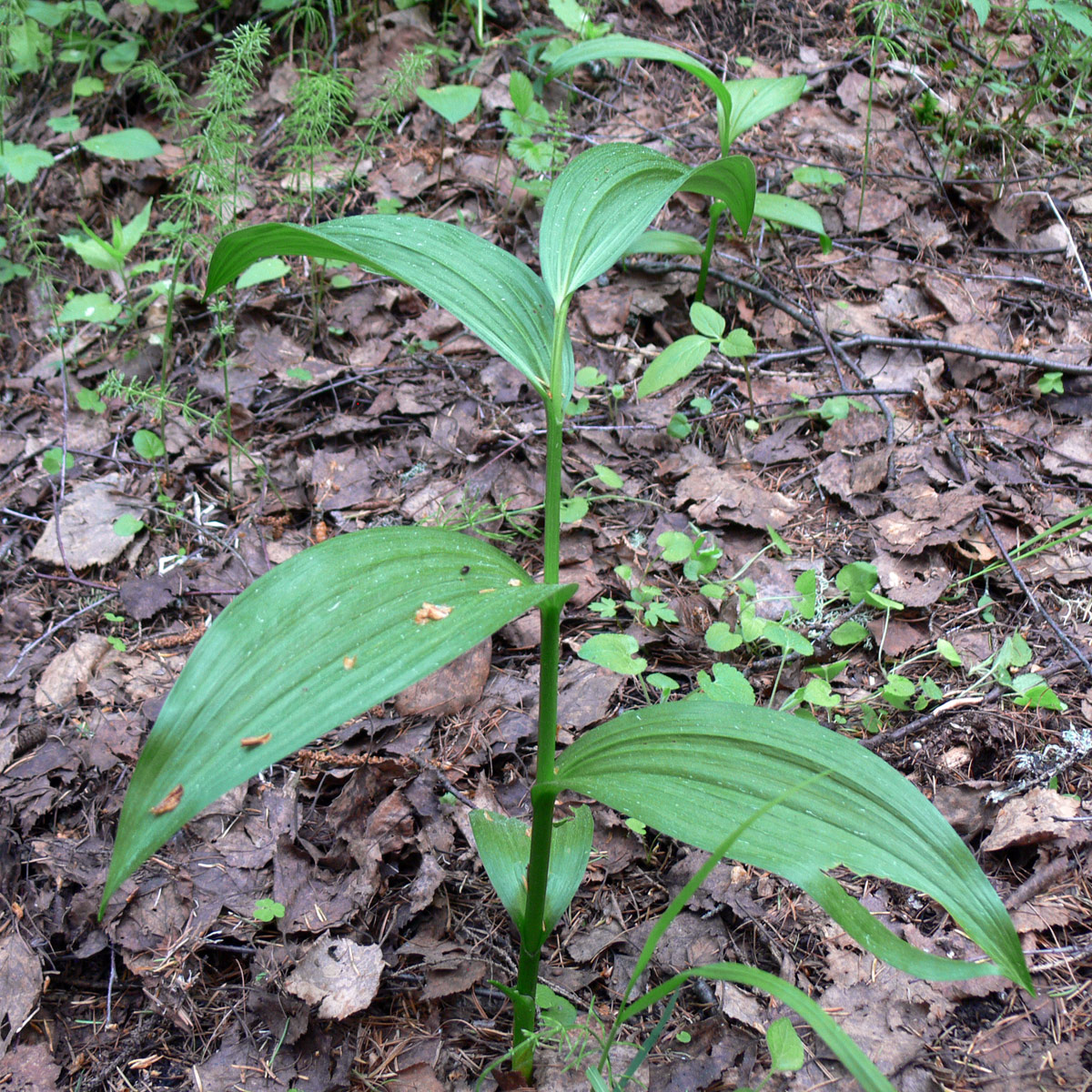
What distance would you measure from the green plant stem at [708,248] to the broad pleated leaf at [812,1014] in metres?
1.97

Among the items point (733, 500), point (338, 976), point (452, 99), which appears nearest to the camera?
point (338, 976)

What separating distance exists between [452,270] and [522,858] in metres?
0.91

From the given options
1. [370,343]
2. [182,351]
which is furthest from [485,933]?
[182,351]

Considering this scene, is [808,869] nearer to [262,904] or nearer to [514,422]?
[262,904]

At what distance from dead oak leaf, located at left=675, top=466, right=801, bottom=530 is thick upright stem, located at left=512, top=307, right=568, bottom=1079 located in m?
0.98

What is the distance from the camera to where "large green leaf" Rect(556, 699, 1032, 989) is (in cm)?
92

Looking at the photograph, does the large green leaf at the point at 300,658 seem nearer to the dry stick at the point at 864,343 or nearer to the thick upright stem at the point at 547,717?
the thick upright stem at the point at 547,717

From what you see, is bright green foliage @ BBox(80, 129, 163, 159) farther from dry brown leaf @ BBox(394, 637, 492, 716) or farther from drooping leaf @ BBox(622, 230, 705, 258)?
dry brown leaf @ BBox(394, 637, 492, 716)

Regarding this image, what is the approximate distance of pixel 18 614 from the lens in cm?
198

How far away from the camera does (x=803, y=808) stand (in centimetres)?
97

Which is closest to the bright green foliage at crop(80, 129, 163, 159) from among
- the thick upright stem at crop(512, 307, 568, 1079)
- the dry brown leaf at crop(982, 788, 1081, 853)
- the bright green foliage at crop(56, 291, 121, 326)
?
the bright green foliage at crop(56, 291, 121, 326)

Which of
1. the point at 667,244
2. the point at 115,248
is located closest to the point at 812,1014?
the point at 667,244

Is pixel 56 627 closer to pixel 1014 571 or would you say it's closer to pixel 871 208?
pixel 1014 571

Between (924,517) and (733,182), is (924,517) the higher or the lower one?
the lower one
